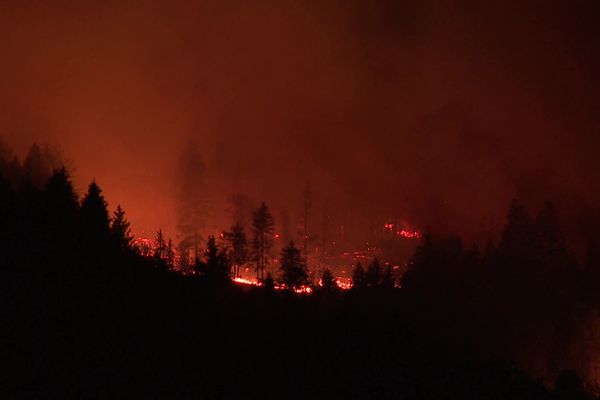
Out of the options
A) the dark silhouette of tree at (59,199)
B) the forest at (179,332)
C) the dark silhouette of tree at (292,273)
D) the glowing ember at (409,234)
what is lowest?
the forest at (179,332)

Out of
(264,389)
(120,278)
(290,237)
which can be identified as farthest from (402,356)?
(290,237)

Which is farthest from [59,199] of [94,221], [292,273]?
[292,273]

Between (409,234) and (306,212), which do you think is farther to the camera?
(409,234)

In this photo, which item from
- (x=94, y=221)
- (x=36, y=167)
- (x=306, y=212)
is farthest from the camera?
(x=306, y=212)

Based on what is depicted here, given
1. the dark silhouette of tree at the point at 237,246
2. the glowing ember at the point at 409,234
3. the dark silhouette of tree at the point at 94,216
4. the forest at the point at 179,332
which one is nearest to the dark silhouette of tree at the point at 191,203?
the dark silhouette of tree at the point at 237,246

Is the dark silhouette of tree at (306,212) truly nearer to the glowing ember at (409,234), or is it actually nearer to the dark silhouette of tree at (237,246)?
the glowing ember at (409,234)

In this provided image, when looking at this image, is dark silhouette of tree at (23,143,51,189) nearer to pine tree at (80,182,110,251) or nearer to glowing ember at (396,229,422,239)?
pine tree at (80,182,110,251)

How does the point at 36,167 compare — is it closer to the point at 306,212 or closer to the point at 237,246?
the point at 237,246

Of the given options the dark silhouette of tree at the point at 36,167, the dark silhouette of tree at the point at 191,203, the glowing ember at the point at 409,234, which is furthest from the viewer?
the glowing ember at the point at 409,234

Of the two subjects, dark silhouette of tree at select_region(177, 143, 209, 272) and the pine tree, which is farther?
dark silhouette of tree at select_region(177, 143, 209, 272)

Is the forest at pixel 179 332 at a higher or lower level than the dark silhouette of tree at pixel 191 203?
lower

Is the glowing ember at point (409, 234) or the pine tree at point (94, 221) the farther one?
the glowing ember at point (409, 234)

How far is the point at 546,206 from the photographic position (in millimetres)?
82062

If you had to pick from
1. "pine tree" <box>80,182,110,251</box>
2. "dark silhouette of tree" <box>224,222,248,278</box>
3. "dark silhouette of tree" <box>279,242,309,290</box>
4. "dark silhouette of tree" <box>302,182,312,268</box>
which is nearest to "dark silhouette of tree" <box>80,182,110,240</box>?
"pine tree" <box>80,182,110,251</box>
